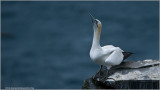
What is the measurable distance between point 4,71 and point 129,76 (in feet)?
51.6

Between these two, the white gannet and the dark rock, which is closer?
the dark rock

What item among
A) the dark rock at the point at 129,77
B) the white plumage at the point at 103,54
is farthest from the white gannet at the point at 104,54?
the dark rock at the point at 129,77

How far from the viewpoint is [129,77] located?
926cm

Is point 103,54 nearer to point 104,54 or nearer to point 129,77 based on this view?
point 104,54

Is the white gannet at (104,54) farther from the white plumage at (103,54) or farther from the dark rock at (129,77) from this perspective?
the dark rock at (129,77)

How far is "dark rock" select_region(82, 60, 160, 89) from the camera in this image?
902 cm

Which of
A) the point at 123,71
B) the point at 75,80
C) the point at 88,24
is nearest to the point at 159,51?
the point at 75,80

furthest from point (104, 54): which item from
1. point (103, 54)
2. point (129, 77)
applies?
point (129, 77)

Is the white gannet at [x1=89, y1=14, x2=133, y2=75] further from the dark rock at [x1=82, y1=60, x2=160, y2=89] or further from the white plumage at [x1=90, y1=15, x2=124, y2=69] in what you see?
the dark rock at [x1=82, y1=60, x2=160, y2=89]

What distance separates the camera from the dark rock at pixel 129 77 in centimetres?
902

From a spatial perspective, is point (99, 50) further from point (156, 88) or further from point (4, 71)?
point (4, 71)

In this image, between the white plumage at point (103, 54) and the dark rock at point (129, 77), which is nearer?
the dark rock at point (129, 77)

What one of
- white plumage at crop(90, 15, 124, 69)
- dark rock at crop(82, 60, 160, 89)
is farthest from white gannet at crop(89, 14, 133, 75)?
dark rock at crop(82, 60, 160, 89)

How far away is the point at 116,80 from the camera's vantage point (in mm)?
9195
